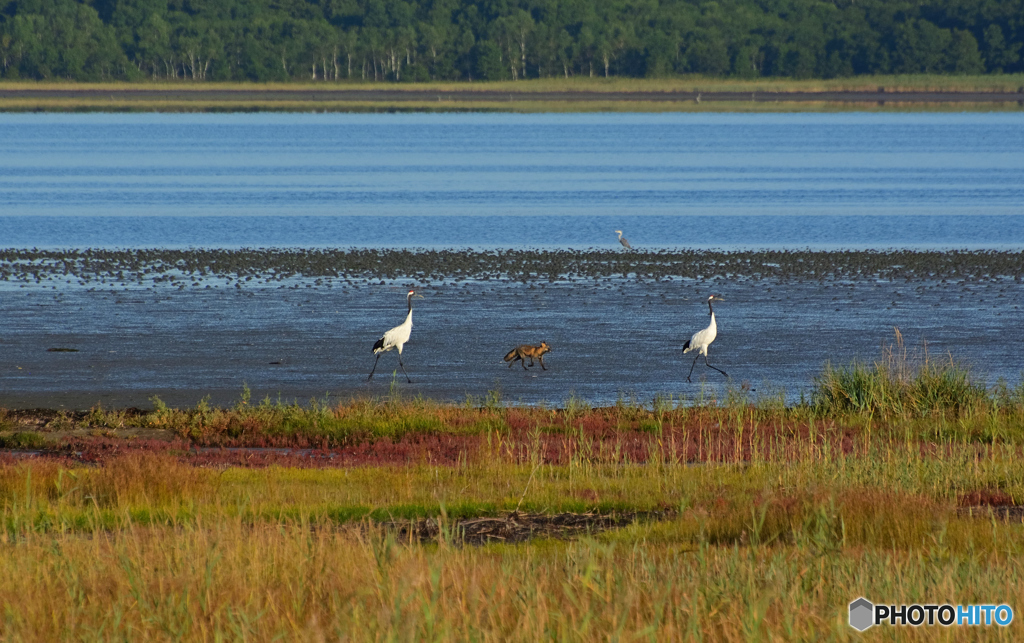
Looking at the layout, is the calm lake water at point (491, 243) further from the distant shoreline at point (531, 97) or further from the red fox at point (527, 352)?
the distant shoreline at point (531, 97)

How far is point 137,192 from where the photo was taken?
52.8 m

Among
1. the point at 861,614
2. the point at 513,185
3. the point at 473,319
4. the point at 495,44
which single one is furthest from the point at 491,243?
the point at 495,44

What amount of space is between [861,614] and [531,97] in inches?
4861

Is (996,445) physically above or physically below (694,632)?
below

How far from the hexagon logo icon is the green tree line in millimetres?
133699

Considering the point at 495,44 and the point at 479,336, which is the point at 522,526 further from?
the point at 495,44

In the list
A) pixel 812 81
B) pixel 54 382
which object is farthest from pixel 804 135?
pixel 54 382

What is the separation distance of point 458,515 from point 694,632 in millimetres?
4924

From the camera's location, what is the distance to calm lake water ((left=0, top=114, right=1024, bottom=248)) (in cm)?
3881

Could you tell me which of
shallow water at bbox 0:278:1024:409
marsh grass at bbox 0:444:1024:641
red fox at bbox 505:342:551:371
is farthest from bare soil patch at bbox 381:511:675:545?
red fox at bbox 505:342:551:371

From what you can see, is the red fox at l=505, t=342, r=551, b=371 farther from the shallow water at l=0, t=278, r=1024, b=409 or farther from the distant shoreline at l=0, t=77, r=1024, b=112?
the distant shoreline at l=0, t=77, r=1024, b=112

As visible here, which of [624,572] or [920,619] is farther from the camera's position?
[624,572]

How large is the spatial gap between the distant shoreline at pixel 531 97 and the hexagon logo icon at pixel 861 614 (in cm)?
11119

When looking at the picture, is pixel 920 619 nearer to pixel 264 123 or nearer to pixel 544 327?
pixel 544 327
